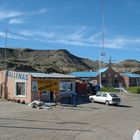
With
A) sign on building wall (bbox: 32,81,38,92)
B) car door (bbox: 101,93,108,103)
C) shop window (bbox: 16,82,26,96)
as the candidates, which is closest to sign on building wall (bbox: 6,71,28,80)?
shop window (bbox: 16,82,26,96)

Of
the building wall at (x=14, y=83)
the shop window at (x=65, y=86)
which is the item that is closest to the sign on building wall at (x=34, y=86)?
the building wall at (x=14, y=83)

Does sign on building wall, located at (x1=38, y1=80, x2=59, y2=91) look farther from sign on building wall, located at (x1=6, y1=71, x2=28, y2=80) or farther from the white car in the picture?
the white car

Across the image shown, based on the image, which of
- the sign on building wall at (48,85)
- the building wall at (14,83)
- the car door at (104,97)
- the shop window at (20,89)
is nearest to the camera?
the building wall at (14,83)

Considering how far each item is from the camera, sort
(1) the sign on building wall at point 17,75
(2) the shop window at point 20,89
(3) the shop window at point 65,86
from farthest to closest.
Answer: (3) the shop window at point 65,86 → (2) the shop window at point 20,89 → (1) the sign on building wall at point 17,75

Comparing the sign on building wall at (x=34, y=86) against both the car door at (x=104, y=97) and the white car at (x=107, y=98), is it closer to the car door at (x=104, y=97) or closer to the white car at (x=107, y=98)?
the white car at (x=107, y=98)

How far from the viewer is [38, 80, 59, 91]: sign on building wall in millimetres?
46219

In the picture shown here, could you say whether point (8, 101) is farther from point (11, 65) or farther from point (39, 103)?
point (11, 65)

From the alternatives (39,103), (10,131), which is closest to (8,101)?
(39,103)

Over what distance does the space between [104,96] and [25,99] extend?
913 cm

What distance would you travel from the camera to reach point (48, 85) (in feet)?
153

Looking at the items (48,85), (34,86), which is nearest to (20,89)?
(34,86)

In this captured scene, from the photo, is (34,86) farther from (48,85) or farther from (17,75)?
(17,75)

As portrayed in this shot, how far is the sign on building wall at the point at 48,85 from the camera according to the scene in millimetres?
46219

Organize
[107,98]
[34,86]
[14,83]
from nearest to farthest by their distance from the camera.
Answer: [34,86] → [107,98] → [14,83]
